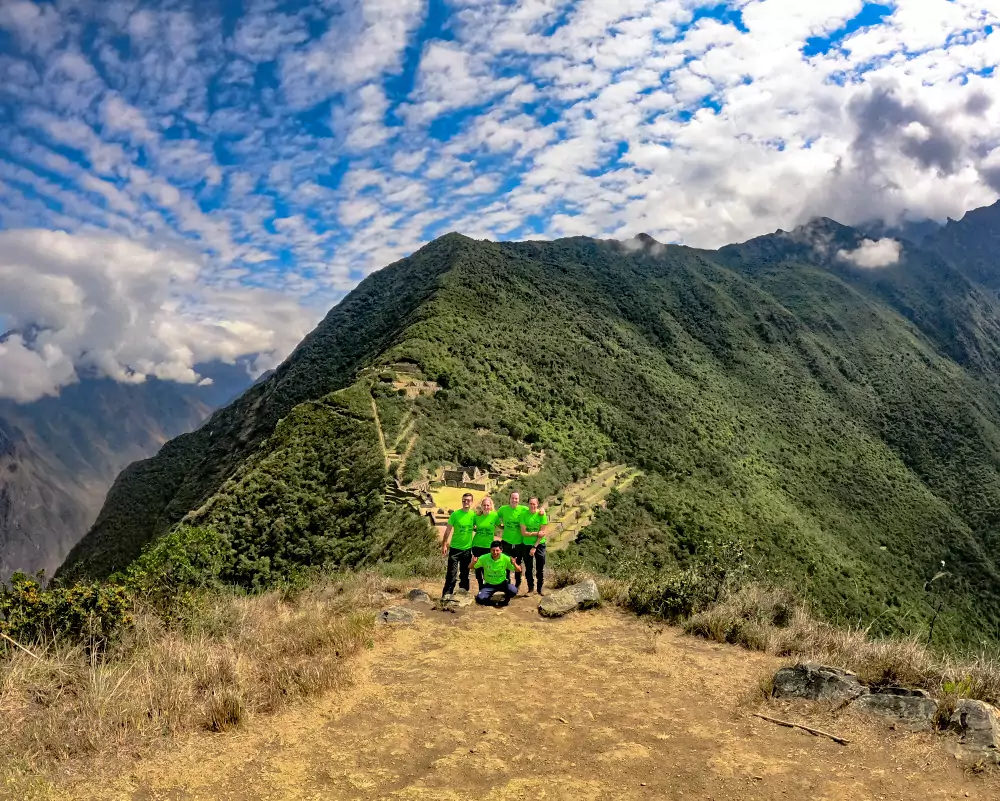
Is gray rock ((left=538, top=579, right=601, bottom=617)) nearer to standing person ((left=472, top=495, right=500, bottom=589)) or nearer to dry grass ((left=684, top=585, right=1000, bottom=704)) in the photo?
standing person ((left=472, top=495, right=500, bottom=589))

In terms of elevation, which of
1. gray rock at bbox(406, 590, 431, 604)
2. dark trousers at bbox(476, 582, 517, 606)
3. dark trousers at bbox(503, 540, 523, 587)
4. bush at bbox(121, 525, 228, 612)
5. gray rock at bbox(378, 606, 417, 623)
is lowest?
dark trousers at bbox(476, 582, 517, 606)

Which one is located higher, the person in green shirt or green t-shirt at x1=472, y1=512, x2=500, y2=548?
green t-shirt at x1=472, y1=512, x2=500, y2=548

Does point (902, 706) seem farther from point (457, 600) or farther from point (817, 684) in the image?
point (457, 600)

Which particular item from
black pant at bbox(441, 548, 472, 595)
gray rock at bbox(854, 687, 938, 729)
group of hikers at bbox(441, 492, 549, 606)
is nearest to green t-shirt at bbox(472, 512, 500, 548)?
group of hikers at bbox(441, 492, 549, 606)

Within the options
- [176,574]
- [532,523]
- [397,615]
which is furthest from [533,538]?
[176,574]

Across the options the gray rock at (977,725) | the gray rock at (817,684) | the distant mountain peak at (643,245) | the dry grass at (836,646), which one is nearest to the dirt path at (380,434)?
the dry grass at (836,646)

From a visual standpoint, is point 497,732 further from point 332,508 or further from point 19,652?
point 332,508
